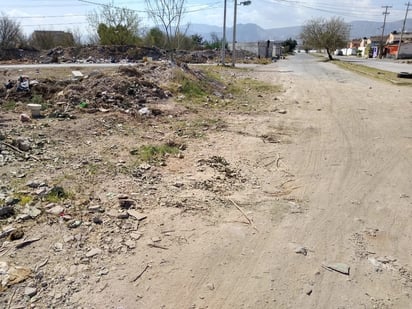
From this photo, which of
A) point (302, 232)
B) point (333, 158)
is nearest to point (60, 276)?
point (302, 232)

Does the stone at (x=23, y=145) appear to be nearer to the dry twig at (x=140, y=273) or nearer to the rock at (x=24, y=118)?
the rock at (x=24, y=118)

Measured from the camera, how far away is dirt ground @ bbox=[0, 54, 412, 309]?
110 inches

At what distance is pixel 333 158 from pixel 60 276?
480cm

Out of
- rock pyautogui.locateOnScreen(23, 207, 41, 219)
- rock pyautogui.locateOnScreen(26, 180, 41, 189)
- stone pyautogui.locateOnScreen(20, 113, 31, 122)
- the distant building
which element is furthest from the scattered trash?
the distant building

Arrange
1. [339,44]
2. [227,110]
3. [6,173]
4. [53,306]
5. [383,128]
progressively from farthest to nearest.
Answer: [339,44], [227,110], [383,128], [6,173], [53,306]

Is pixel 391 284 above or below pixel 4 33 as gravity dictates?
below

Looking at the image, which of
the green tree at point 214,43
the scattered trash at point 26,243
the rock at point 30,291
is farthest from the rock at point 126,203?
the green tree at point 214,43

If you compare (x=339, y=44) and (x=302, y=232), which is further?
(x=339, y=44)

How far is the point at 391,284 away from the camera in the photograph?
2.89 metres

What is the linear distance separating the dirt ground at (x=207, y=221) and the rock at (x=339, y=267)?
0.5 inches

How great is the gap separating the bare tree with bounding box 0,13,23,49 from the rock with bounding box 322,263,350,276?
32.5 meters

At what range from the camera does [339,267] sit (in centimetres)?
308

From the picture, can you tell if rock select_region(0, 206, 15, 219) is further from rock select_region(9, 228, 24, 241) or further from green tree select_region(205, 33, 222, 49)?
green tree select_region(205, 33, 222, 49)

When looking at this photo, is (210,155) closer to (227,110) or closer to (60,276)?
(60,276)
